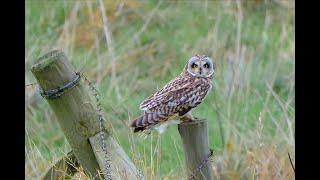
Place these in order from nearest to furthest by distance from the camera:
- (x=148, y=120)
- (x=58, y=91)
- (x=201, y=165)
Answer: (x=148, y=120) → (x=58, y=91) → (x=201, y=165)

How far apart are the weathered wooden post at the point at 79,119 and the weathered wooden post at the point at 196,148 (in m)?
0.18

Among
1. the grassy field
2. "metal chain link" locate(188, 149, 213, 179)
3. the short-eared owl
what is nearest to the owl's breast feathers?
the short-eared owl

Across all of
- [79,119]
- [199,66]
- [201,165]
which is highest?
[199,66]

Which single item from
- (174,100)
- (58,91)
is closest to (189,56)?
(58,91)

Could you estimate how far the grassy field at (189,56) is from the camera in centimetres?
453

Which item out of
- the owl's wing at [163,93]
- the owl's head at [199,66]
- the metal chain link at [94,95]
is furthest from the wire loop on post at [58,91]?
the owl's head at [199,66]

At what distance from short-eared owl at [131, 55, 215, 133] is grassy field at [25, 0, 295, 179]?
4.23 feet

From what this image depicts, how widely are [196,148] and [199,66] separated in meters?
0.30

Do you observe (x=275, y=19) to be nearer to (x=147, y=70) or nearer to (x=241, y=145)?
(x=147, y=70)

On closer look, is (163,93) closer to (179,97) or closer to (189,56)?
(179,97)

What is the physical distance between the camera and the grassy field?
178 inches

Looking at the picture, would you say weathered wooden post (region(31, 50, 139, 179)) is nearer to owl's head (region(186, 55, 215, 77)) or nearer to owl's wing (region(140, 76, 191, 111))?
owl's wing (region(140, 76, 191, 111))

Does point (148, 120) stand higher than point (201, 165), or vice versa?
point (148, 120)

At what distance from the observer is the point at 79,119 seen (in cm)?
291
